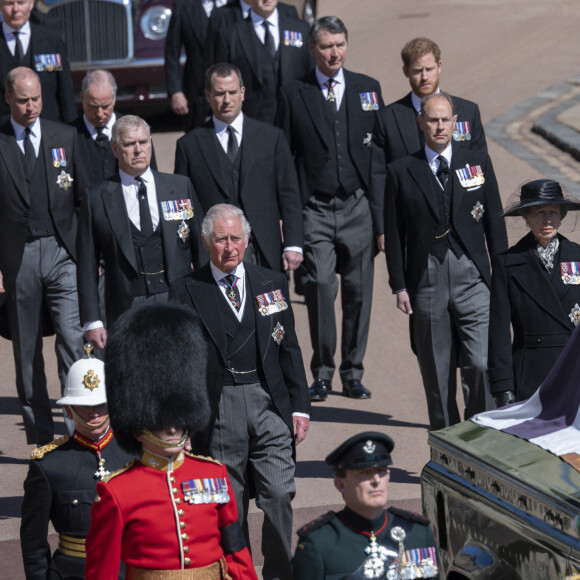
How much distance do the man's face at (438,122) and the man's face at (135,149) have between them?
1.56 m

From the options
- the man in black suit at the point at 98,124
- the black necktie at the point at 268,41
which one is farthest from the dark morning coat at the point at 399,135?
the black necktie at the point at 268,41

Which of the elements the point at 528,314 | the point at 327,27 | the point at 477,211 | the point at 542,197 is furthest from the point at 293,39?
the point at 528,314

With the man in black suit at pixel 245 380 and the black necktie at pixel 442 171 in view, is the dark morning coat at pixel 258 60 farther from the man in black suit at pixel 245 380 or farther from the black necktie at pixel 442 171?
the man in black suit at pixel 245 380

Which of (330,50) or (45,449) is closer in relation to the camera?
(45,449)

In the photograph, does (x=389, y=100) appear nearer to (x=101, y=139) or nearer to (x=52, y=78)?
(x=52, y=78)

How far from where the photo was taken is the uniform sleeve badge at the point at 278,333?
7566 mm

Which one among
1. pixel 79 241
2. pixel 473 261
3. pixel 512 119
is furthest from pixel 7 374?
pixel 512 119

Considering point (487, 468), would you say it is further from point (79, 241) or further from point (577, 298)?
point (79, 241)

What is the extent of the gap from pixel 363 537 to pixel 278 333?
2.38m

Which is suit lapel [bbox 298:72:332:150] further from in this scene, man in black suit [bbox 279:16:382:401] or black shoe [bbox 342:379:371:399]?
black shoe [bbox 342:379:371:399]

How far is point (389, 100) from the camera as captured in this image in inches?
687

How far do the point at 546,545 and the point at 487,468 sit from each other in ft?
1.83

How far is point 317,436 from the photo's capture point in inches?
391

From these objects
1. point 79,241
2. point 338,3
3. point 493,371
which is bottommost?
point 493,371
